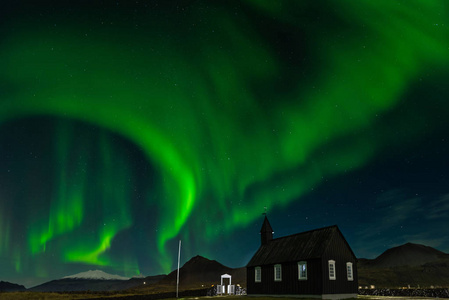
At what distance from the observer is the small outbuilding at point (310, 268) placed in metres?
34.3

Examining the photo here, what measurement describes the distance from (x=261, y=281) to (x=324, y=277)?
31.1ft

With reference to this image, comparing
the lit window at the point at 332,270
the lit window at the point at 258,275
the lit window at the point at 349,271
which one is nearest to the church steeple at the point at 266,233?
the lit window at the point at 258,275

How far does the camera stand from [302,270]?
36.0m

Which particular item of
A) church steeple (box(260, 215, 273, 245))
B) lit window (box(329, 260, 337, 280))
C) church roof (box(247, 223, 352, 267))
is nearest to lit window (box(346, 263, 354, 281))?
lit window (box(329, 260, 337, 280))

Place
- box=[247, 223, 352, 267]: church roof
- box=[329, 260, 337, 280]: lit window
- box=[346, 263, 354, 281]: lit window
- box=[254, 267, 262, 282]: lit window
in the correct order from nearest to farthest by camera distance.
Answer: box=[329, 260, 337, 280]: lit window
box=[247, 223, 352, 267]: church roof
box=[346, 263, 354, 281]: lit window
box=[254, 267, 262, 282]: lit window

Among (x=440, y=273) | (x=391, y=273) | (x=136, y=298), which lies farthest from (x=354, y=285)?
(x=440, y=273)

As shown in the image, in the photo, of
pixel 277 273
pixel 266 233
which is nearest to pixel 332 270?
pixel 277 273

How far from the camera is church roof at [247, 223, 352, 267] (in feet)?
118

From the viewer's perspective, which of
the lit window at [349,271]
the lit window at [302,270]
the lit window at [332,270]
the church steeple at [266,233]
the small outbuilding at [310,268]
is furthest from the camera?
the church steeple at [266,233]

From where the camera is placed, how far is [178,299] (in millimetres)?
41219

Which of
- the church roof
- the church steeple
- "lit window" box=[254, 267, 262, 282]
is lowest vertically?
"lit window" box=[254, 267, 262, 282]

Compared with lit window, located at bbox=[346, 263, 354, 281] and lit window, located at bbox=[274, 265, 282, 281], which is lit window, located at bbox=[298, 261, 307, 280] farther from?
lit window, located at bbox=[346, 263, 354, 281]

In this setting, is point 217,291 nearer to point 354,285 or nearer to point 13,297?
point 354,285

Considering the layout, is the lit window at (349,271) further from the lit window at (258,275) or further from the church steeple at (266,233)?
the church steeple at (266,233)
